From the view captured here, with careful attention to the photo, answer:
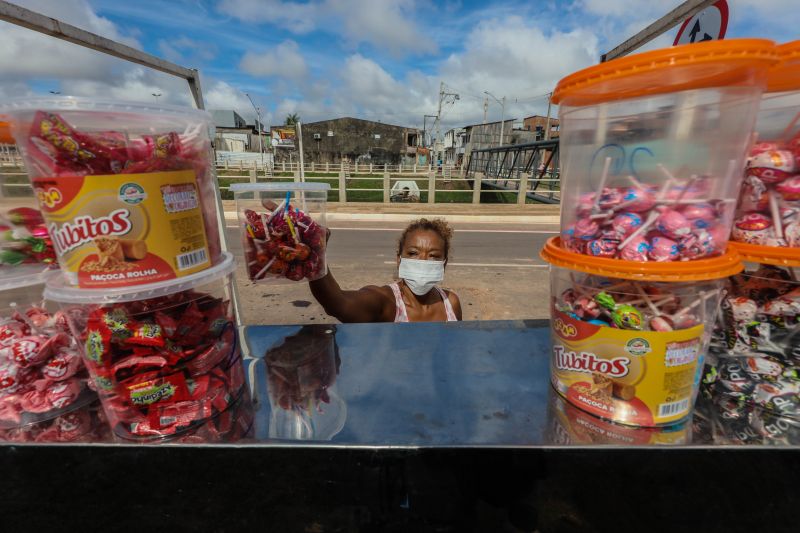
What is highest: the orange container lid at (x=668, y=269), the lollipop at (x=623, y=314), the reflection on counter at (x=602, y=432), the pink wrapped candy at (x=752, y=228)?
the pink wrapped candy at (x=752, y=228)

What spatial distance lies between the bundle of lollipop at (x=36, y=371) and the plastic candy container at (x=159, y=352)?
137mm

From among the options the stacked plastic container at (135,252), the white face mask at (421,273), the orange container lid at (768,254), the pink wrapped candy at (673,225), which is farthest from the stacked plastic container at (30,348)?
the white face mask at (421,273)

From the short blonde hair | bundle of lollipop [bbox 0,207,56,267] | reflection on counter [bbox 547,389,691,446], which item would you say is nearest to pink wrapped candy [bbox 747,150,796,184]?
reflection on counter [bbox 547,389,691,446]

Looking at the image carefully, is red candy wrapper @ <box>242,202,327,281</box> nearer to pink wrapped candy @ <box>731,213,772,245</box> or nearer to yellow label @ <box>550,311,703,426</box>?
yellow label @ <box>550,311,703,426</box>

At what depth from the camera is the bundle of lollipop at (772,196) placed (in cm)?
77

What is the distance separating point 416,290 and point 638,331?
165 cm

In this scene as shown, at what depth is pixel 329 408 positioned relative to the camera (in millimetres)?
986

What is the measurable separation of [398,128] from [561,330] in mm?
46855

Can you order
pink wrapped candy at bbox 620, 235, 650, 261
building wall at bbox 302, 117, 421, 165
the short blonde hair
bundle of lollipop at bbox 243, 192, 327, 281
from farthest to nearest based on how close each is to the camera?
building wall at bbox 302, 117, 421, 165, the short blonde hair, bundle of lollipop at bbox 243, 192, 327, 281, pink wrapped candy at bbox 620, 235, 650, 261

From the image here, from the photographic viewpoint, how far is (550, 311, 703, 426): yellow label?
774mm

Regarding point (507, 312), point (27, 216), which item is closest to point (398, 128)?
point (507, 312)

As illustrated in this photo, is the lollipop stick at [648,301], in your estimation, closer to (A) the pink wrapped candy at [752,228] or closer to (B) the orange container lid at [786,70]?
(A) the pink wrapped candy at [752,228]

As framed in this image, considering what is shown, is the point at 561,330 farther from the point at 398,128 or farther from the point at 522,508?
the point at 398,128

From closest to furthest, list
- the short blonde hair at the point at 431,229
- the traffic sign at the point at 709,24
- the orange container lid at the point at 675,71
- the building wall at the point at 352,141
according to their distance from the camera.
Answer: the orange container lid at the point at 675,71, the traffic sign at the point at 709,24, the short blonde hair at the point at 431,229, the building wall at the point at 352,141
